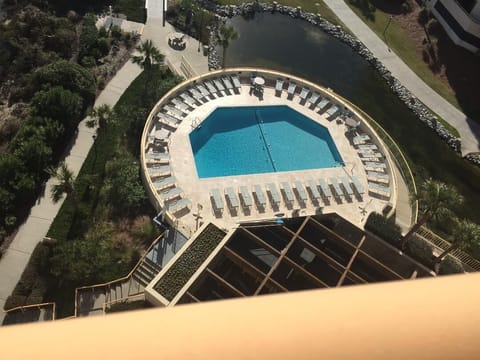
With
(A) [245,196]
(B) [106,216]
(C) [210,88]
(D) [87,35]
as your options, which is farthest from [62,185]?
(D) [87,35]

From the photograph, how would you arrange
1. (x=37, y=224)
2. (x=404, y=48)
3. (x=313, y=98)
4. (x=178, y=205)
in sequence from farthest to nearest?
(x=404, y=48), (x=313, y=98), (x=178, y=205), (x=37, y=224)

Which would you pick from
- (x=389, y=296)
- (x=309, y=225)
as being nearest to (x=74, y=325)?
(x=389, y=296)

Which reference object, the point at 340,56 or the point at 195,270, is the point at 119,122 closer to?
the point at 195,270

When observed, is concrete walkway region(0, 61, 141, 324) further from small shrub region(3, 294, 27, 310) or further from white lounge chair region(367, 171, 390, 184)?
white lounge chair region(367, 171, 390, 184)

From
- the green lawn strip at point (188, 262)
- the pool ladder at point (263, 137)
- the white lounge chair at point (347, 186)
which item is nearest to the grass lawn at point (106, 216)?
the green lawn strip at point (188, 262)

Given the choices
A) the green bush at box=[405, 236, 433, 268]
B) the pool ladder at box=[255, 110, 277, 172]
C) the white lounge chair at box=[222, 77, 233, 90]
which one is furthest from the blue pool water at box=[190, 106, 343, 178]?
the green bush at box=[405, 236, 433, 268]

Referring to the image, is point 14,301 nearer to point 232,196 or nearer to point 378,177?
point 232,196
